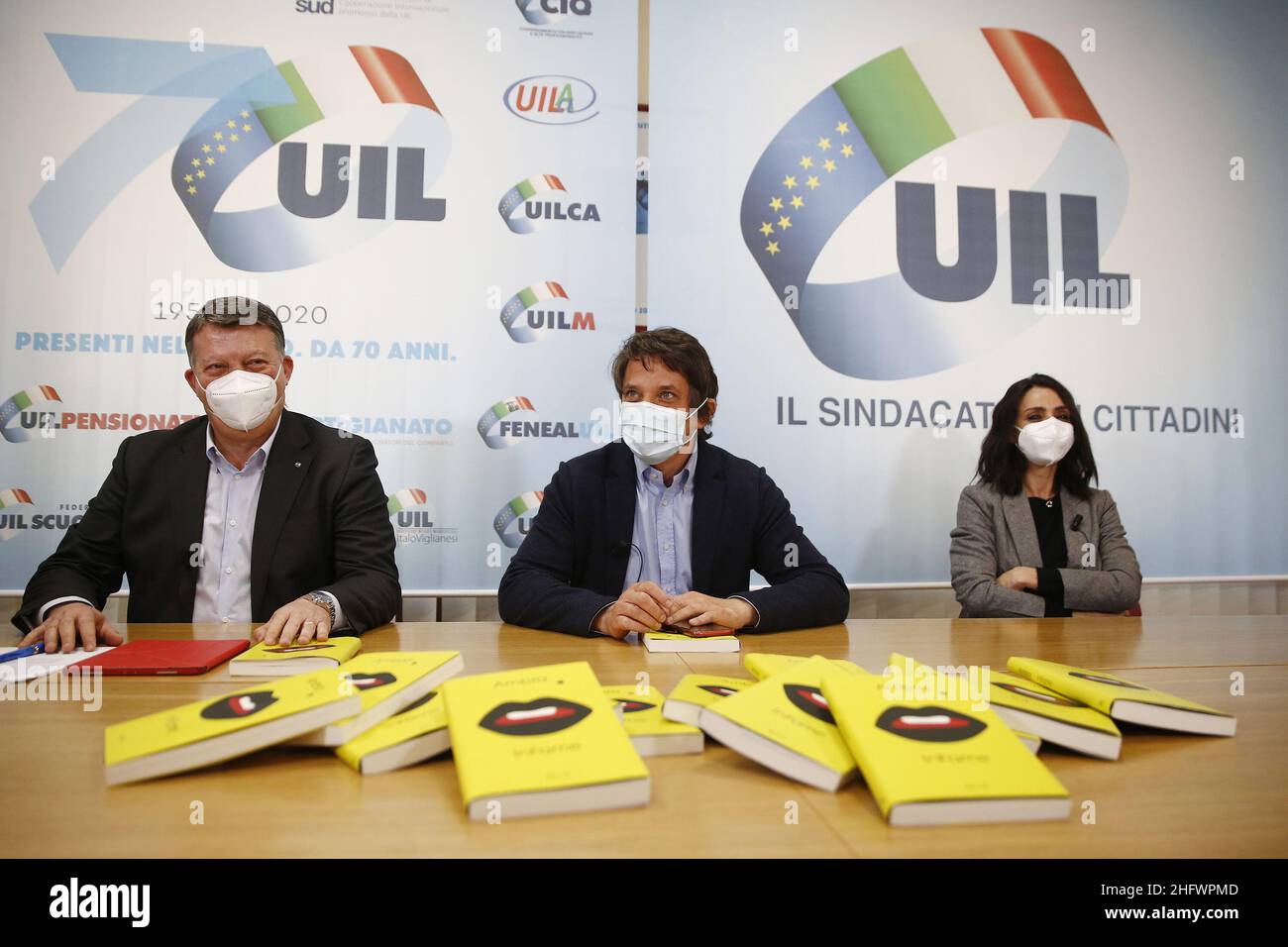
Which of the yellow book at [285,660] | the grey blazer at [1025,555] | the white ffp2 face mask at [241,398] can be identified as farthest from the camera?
the grey blazer at [1025,555]

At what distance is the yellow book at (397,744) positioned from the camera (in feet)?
2.43

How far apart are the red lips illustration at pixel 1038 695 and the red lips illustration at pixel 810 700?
0.25m

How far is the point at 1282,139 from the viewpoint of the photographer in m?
3.75

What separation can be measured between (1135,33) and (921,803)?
173 inches

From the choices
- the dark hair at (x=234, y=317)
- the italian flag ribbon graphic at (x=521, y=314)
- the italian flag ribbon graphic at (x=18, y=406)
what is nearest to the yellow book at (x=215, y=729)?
the dark hair at (x=234, y=317)

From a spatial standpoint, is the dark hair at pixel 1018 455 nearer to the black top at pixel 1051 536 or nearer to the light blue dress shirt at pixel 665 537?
the black top at pixel 1051 536

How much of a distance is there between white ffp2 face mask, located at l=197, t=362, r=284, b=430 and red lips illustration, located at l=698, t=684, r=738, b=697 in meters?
1.46

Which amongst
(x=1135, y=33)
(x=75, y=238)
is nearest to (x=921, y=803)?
(x=75, y=238)

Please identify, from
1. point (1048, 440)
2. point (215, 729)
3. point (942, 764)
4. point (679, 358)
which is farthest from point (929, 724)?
point (1048, 440)

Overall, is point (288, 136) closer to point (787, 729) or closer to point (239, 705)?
point (239, 705)

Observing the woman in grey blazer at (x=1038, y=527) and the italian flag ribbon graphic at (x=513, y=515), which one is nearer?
the woman in grey blazer at (x=1038, y=527)

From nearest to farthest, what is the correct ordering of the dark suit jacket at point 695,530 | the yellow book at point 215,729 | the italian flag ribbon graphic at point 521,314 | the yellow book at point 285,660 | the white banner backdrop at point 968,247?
1. the yellow book at point 215,729
2. the yellow book at point 285,660
3. the dark suit jacket at point 695,530
4. the italian flag ribbon graphic at point 521,314
5. the white banner backdrop at point 968,247

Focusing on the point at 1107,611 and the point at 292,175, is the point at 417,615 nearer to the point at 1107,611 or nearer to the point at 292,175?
the point at 292,175

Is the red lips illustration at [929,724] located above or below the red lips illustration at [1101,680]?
above
